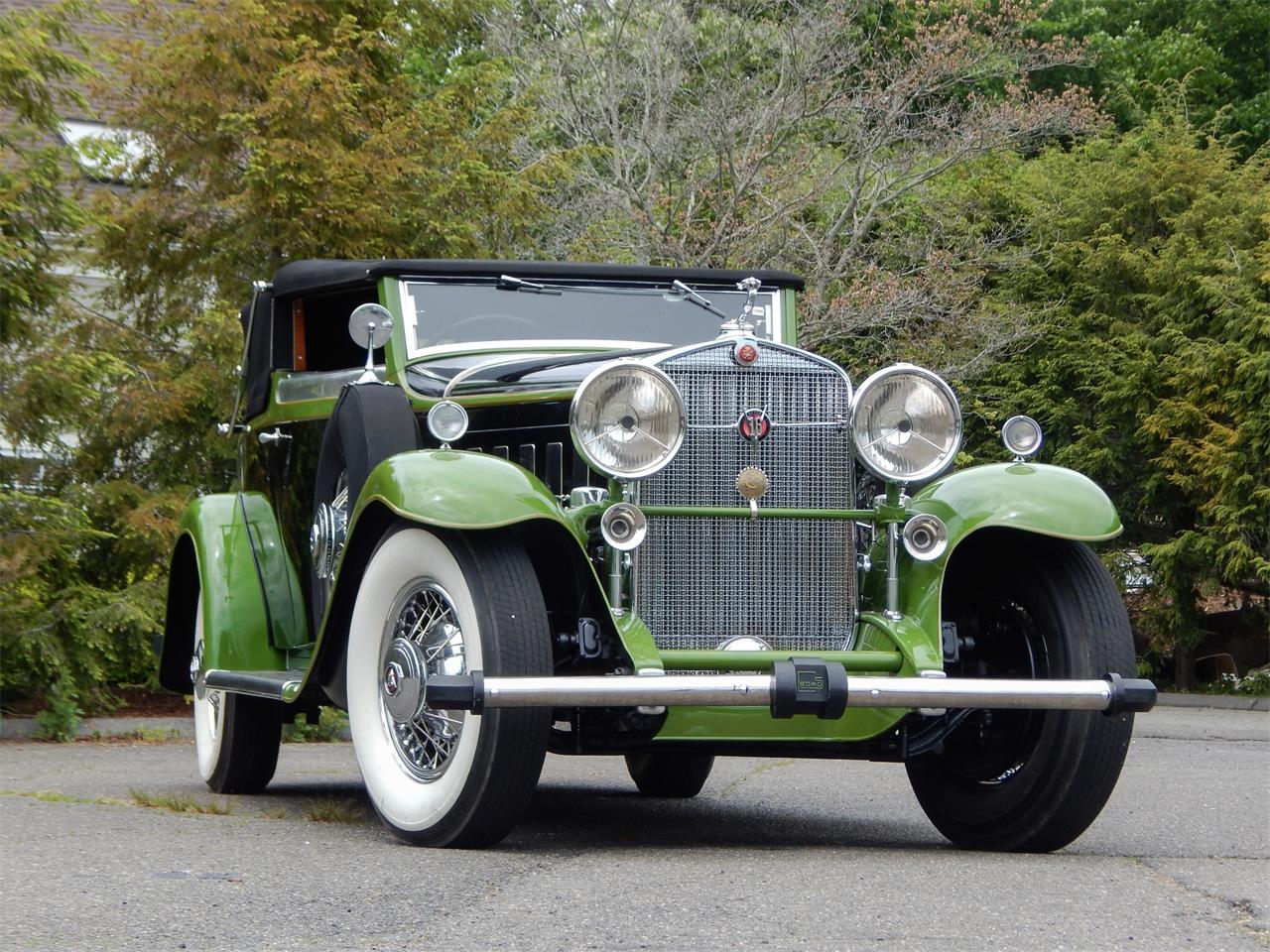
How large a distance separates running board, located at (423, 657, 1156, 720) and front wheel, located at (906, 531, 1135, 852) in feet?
1.14

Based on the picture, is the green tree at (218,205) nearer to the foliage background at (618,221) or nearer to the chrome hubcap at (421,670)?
the foliage background at (618,221)

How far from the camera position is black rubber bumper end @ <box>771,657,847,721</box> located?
15.4ft

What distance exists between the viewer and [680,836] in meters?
5.75

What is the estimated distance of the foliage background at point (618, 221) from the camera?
10.9 metres

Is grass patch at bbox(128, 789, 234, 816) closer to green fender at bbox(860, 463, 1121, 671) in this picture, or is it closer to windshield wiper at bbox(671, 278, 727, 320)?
green fender at bbox(860, 463, 1121, 671)

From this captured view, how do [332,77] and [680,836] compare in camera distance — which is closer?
[680,836]

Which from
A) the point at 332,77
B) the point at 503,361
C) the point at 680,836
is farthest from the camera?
the point at 332,77

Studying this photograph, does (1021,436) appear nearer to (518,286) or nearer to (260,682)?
(518,286)

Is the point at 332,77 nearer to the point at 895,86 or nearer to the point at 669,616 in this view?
the point at 895,86

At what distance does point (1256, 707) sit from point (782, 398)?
1152 cm

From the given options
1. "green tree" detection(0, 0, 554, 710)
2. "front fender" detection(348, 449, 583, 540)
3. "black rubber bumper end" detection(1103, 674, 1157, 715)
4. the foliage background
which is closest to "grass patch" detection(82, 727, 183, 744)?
the foliage background

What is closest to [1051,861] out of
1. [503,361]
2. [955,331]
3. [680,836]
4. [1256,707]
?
[680,836]

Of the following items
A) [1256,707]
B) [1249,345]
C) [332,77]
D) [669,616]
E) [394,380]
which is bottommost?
[1256,707]

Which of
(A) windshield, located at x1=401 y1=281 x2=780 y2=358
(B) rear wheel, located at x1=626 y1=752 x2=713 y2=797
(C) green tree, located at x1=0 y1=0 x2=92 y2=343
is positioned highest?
(C) green tree, located at x1=0 y1=0 x2=92 y2=343
